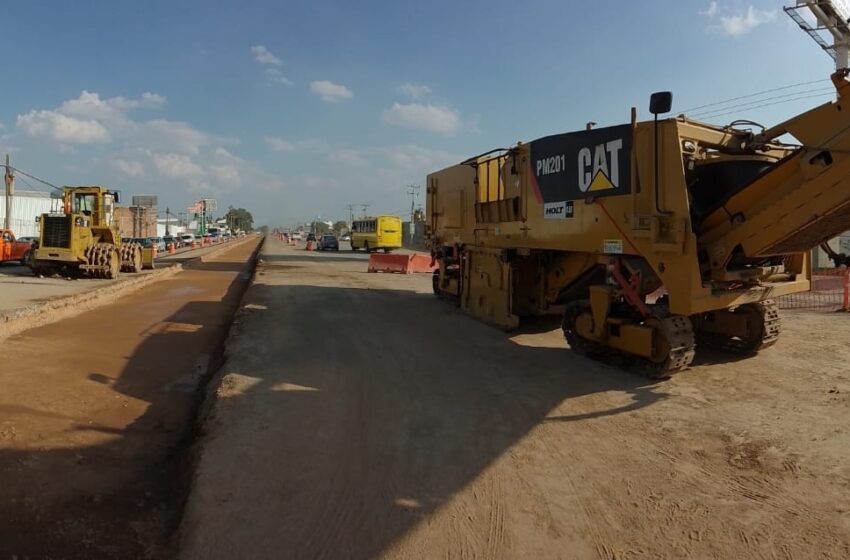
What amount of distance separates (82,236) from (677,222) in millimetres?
20312

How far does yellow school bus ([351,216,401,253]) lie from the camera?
45.8m

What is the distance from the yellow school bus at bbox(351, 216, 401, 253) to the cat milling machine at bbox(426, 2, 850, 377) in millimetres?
37048

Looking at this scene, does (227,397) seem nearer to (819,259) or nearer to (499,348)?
(499,348)

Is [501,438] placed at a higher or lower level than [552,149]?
lower

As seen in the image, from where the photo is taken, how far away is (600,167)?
6.81 m

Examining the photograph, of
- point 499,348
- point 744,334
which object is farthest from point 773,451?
point 499,348

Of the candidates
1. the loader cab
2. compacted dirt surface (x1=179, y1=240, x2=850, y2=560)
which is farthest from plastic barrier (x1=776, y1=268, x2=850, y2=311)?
the loader cab

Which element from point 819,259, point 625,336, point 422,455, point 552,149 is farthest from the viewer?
point 819,259

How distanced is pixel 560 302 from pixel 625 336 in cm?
220

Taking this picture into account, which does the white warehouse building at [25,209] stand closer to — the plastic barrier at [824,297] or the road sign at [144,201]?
the road sign at [144,201]

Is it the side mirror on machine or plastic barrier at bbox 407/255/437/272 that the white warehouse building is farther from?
the side mirror on machine

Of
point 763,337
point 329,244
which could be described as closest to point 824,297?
point 763,337

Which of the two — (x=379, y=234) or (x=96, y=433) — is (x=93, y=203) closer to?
(x=96, y=433)

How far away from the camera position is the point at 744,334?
7320mm
